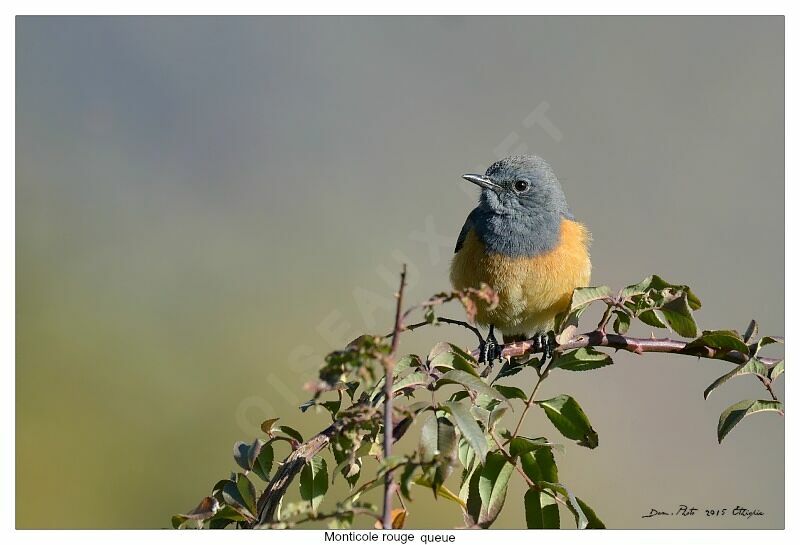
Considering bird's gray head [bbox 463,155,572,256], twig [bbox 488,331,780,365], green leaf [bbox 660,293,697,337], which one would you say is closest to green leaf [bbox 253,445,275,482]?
twig [bbox 488,331,780,365]

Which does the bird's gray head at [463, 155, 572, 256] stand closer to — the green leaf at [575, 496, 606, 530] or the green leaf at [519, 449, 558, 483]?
the green leaf at [519, 449, 558, 483]

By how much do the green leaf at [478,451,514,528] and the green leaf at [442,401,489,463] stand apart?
14.7 inches

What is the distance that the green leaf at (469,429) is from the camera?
2.02m

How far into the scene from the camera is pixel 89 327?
6125 millimetres

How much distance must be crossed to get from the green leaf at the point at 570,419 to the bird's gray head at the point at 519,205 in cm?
194

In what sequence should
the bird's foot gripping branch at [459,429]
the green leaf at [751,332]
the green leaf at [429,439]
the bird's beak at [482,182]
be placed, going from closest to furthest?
the bird's foot gripping branch at [459,429] → the green leaf at [429,439] → the green leaf at [751,332] → the bird's beak at [482,182]

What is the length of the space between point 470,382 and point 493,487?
0.36 m

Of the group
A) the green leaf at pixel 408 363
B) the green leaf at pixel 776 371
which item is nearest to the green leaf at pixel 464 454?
the green leaf at pixel 408 363

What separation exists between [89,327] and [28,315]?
1.37 ft

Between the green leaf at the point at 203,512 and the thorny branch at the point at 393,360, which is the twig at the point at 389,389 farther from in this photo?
the green leaf at the point at 203,512

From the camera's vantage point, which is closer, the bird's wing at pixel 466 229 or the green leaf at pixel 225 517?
the green leaf at pixel 225 517

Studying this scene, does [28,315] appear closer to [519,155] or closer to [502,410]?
[519,155]

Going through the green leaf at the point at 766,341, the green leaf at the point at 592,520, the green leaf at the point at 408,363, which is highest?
the green leaf at the point at 408,363

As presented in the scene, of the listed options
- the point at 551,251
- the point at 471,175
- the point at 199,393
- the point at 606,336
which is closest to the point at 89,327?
the point at 199,393
